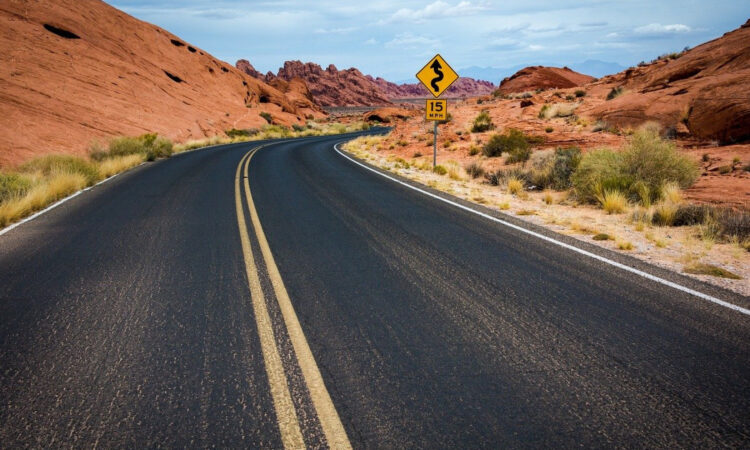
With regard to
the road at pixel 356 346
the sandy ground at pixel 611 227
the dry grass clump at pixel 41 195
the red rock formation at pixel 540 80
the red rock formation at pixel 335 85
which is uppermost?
the red rock formation at pixel 335 85

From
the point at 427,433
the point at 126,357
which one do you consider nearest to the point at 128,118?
the point at 126,357

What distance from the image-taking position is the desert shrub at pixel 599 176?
401 inches

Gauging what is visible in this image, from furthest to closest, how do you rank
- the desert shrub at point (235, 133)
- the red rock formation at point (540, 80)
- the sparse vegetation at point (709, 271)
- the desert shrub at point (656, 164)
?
the red rock formation at point (540, 80) → the desert shrub at point (235, 133) → the desert shrub at point (656, 164) → the sparse vegetation at point (709, 271)

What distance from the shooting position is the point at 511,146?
18406 millimetres

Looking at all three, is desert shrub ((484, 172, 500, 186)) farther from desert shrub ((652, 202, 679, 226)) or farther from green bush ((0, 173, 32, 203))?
green bush ((0, 173, 32, 203))

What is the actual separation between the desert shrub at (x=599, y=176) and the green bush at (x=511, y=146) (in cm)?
525

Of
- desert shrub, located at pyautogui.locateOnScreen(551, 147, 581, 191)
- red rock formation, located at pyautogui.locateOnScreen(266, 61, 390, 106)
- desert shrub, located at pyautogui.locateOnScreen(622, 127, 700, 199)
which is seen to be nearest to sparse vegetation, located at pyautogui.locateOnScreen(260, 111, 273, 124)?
desert shrub, located at pyautogui.locateOnScreen(551, 147, 581, 191)

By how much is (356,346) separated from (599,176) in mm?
9236

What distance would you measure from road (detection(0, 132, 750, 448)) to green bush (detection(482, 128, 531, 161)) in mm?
11013

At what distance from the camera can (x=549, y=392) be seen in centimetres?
303

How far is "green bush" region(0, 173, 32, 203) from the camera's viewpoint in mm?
Result: 9703

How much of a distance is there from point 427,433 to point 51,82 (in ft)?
113

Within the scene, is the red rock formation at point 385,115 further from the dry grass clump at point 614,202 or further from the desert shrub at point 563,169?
the dry grass clump at point 614,202

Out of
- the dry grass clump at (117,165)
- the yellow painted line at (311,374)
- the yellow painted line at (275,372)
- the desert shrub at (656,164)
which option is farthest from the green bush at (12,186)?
the desert shrub at (656,164)
